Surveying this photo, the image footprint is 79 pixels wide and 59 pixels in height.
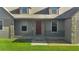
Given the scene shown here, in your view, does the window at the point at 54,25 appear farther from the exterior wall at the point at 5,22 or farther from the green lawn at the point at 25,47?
the exterior wall at the point at 5,22

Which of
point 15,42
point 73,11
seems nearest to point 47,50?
point 15,42

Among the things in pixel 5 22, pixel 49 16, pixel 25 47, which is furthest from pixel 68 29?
pixel 5 22

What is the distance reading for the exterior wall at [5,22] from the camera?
9.10 meters

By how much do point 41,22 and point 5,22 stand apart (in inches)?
61.1

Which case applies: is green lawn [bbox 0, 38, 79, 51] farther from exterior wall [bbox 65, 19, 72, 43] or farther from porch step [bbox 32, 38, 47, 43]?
exterior wall [bbox 65, 19, 72, 43]

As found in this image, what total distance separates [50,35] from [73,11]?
4.66 ft

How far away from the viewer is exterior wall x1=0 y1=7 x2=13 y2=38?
358 inches

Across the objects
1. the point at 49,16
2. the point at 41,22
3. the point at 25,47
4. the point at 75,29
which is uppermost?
the point at 49,16

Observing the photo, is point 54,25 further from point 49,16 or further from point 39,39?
point 39,39

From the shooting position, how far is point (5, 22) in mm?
9164
